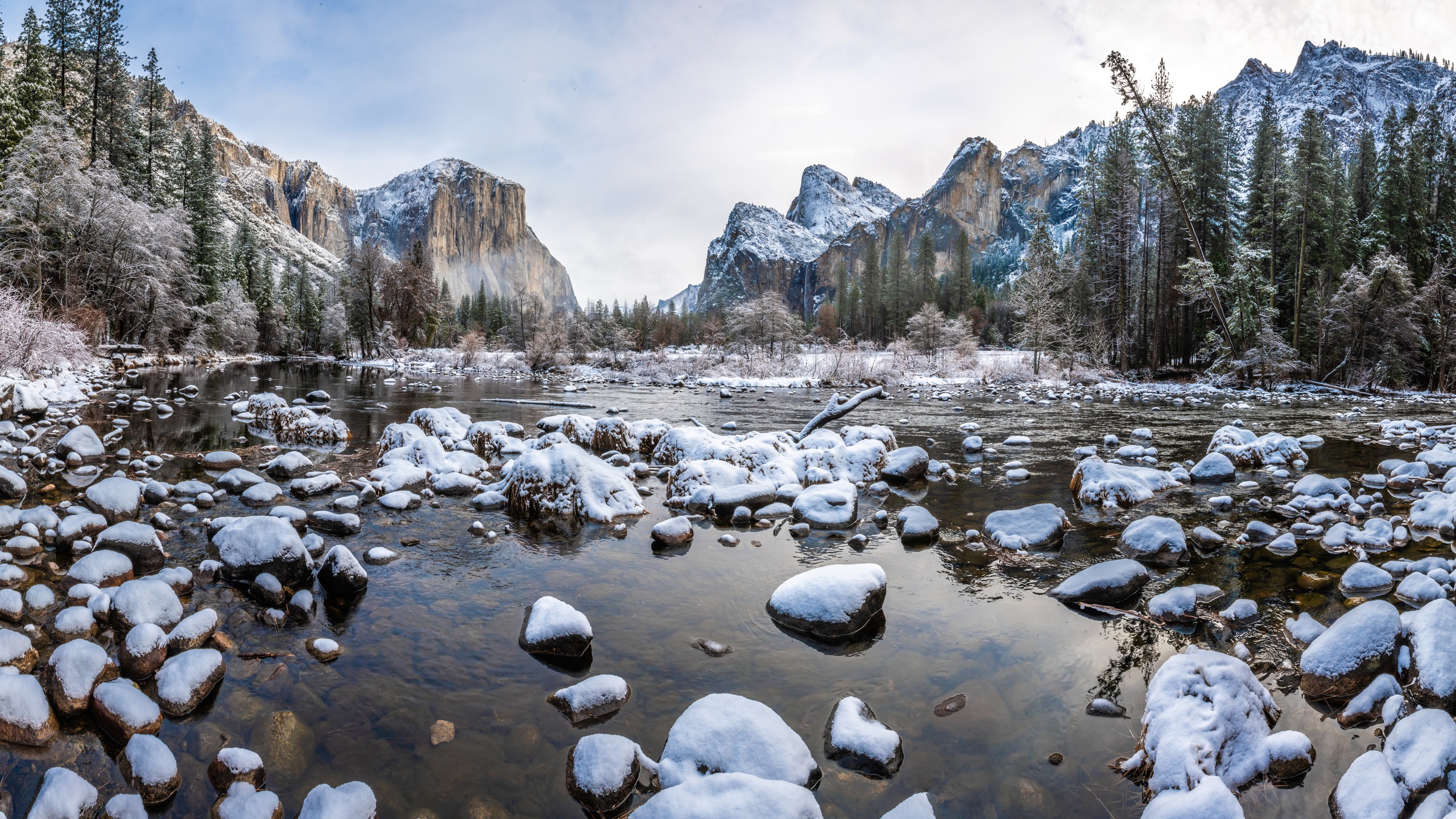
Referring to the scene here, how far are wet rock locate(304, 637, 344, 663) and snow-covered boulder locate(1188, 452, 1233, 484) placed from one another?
9880mm

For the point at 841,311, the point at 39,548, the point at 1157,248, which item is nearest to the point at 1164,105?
the point at 1157,248

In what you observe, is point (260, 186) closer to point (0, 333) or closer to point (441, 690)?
point (0, 333)

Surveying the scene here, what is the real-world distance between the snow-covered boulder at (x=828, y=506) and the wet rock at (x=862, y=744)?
349 cm

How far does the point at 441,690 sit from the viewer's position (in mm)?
3408

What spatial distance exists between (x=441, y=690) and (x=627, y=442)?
723 cm

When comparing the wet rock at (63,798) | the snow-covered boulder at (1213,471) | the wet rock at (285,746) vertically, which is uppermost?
the snow-covered boulder at (1213,471)

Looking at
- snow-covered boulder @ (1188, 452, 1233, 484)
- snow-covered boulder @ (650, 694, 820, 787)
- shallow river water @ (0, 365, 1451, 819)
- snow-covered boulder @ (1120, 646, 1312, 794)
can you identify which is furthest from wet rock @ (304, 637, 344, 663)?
snow-covered boulder @ (1188, 452, 1233, 484)

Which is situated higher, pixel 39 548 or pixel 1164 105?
pixel 1164 105

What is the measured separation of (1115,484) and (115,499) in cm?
1087

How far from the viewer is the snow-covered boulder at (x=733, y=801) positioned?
7.30 feet

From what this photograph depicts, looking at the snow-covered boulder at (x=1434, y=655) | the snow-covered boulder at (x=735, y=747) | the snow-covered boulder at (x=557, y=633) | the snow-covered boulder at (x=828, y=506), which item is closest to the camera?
the snow-covered boulder at (x=735, y=747)

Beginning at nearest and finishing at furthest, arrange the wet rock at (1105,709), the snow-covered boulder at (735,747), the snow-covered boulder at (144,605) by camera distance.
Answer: the snow-covered boulder at (735,747)
the wet rock at (1105,709)
the snow-covered boulder at (144,605)

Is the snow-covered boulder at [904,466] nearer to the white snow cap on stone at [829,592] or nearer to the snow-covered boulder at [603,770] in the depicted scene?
the white snow cap on stone at [829,592]

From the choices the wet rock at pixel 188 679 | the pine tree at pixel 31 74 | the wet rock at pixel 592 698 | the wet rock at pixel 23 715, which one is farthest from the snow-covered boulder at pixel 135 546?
the pine tree at pixel 31 74
